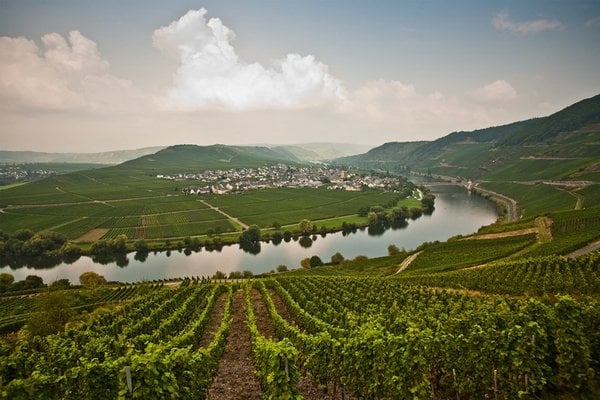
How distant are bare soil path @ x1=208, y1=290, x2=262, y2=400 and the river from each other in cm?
6188

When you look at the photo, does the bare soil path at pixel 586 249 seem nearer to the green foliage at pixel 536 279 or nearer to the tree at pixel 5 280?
the green foliage at pixel 536 279

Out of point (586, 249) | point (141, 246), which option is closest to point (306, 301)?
point (586, 249)

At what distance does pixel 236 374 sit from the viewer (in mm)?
19406

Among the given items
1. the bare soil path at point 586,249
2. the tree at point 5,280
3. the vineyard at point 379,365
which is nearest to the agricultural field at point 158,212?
the tree at point 5,280

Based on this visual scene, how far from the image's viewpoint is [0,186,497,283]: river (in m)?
89.4

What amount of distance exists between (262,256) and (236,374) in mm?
81146

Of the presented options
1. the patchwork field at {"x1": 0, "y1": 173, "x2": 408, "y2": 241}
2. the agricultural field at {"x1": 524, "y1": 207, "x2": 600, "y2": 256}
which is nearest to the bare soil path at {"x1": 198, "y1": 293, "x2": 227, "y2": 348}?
the agricultural field at {"x1": 524, "y1": 207, "x2": 600, "y2": 256}

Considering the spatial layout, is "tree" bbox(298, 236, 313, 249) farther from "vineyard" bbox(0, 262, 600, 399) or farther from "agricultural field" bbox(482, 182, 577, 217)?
"vineyard" bbox(0, 262, 600, 399)

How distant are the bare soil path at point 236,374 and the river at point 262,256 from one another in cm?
6188

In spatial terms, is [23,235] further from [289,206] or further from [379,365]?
[379,365]

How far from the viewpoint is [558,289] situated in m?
33.2

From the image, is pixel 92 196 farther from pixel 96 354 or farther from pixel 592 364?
pixel 592 364

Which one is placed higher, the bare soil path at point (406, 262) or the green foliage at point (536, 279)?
the green foliage at point (536, 279)

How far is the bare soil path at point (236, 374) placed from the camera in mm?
16734
